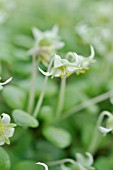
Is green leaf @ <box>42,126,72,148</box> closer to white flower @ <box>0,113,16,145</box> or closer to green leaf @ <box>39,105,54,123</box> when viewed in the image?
green leaf @ <box>39,105,54,123</box>

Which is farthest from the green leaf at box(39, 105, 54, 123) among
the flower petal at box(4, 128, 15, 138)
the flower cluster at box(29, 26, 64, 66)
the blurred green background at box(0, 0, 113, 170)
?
the flower petal at box(4, 128, 15, 138)

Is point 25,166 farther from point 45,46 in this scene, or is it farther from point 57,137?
point 45,46

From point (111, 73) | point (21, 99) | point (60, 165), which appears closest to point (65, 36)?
point (111, 73)

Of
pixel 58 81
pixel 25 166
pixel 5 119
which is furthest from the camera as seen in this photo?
pixel 58 81

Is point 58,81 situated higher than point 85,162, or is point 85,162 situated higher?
point 58,81

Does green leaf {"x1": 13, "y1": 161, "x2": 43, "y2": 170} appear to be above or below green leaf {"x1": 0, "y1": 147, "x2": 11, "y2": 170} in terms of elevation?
above

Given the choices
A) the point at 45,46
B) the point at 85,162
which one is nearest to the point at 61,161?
the point at 85,162

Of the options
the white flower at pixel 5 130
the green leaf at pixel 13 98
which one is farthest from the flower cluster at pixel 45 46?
the white flower at pixel 5 130

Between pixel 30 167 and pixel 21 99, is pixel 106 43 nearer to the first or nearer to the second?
pixel 21 99
